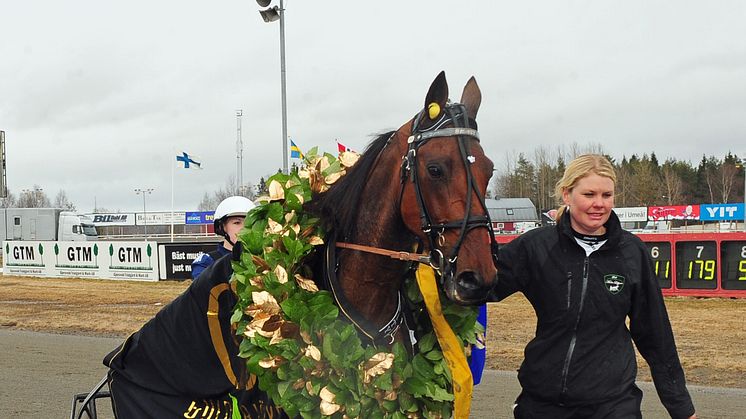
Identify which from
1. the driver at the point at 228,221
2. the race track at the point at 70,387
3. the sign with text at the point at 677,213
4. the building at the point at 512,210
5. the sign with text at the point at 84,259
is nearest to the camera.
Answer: the driver at the point at 228,221

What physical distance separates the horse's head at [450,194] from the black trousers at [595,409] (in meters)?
0.58

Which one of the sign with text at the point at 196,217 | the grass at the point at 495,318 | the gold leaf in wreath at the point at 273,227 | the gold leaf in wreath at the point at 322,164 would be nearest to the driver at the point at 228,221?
the gold leaf in wreath at the point at 322,164

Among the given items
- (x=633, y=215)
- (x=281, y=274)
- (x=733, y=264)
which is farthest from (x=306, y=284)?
(x=633, y=215)

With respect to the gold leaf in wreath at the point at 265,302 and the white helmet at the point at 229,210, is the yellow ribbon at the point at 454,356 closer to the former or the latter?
the gold leaf in wreath at the point at 265,302

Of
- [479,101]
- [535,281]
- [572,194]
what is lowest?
[535,281]

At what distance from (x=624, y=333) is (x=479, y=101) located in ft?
3.40

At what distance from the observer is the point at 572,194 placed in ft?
8.57

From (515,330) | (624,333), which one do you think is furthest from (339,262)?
(515,330)

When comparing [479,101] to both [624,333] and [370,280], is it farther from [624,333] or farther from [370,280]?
[624,333]

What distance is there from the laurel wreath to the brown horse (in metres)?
0.09

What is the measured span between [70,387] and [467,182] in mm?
5153

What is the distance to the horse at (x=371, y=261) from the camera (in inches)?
93.7

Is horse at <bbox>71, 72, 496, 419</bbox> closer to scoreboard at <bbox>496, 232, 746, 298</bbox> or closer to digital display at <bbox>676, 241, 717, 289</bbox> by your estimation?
scoreboard at <bbox>496, 232, 746, 298</bbox>

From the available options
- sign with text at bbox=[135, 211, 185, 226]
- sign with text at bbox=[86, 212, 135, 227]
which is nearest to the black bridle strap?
sign with text at bbox=[135, 211, 185, 226]
